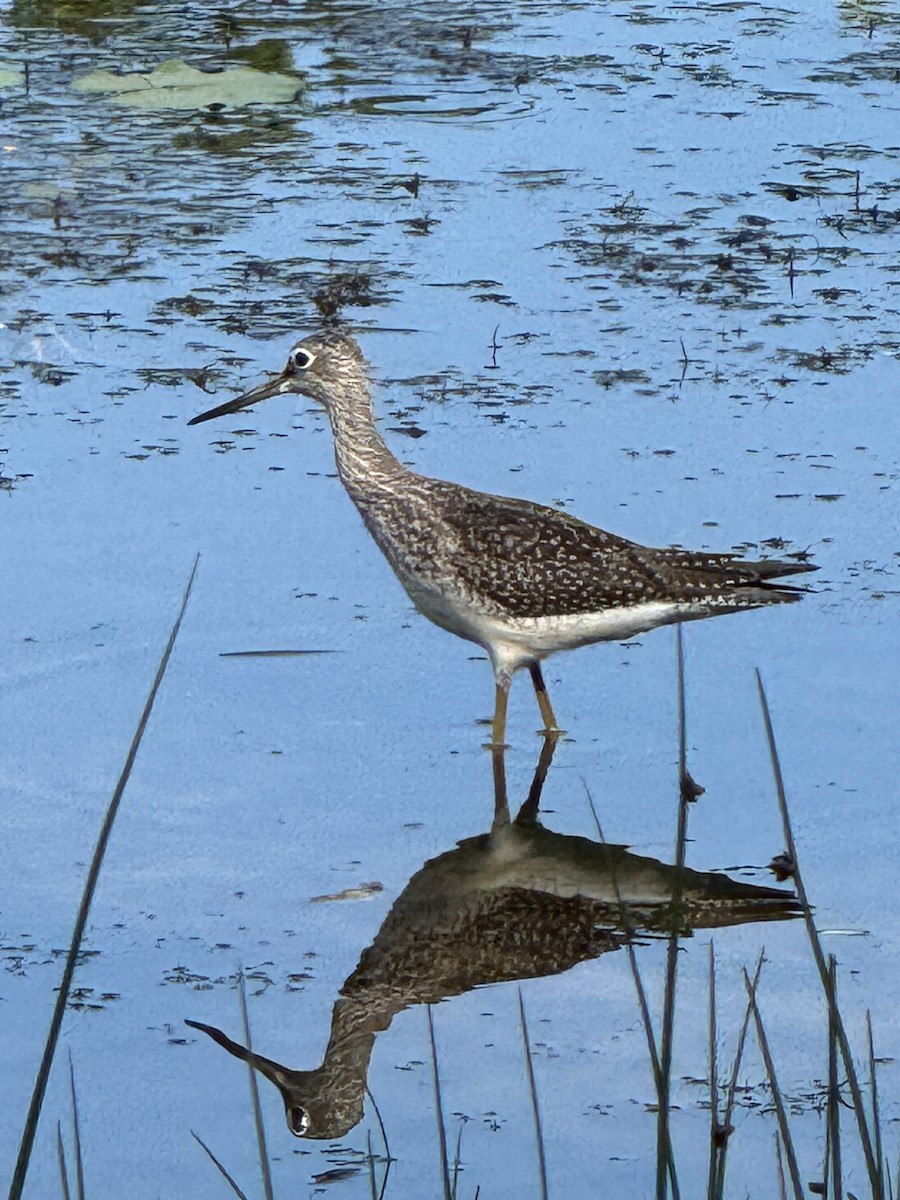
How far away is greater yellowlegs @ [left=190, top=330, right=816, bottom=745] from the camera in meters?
6.33

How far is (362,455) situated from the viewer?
6.76m

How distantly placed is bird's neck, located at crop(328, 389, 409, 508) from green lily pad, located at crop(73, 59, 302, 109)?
5.73 metres

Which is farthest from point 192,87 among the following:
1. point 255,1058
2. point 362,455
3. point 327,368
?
point 255,1058

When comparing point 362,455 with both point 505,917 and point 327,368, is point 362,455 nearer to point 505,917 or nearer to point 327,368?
point 327,368

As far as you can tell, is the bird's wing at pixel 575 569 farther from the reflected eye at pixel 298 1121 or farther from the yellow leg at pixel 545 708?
the reflected eye at pixel 298 1121

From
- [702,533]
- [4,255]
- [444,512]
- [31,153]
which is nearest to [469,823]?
[444,512]

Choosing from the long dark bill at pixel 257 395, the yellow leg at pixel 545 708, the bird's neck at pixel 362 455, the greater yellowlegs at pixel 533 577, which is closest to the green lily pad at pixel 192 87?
the long dark bill at pixel 257 395

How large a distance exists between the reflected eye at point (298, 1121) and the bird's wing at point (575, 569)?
2121 mm

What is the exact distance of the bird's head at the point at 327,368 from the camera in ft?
22.6

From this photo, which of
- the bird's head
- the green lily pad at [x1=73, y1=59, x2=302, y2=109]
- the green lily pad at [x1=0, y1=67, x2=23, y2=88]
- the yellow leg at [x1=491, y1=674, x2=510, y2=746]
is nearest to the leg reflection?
the yellow leg at [x1=491, y1=674, x2=510, y2=746]

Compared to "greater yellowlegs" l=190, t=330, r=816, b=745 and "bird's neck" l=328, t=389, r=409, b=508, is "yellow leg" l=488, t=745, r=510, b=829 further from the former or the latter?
"bird's neck" l=328, t=389, r=409, b=508

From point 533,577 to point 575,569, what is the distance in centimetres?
13

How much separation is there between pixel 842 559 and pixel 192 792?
2.42 metres

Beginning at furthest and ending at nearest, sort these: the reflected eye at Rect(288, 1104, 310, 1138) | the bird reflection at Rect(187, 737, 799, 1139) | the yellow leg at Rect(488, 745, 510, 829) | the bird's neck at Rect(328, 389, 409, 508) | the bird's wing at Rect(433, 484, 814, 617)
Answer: the bird's neck at Rect(328, 389, 409, 508) < the bird's wing at Rect(433, 484, 814, 617) < the yellow leg at Rect(488, 745, 510, 829) < the bird reflection at Rect(187, 737, 799, 1139) < the reflected eye at Rect(288, 1104, 310, 1138)
